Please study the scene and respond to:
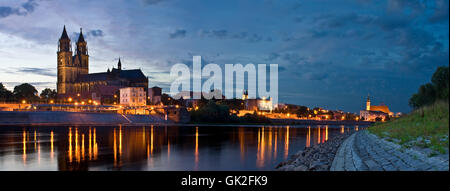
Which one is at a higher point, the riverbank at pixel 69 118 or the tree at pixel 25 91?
the tree at pixel 25 91

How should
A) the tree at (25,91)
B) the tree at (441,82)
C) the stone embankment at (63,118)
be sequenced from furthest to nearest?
the tree at (25,91) → the stone embankment at (63,118) → the tree at (441,82)

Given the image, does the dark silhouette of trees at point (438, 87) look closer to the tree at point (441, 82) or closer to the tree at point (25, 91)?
the tree at point (441, 82)

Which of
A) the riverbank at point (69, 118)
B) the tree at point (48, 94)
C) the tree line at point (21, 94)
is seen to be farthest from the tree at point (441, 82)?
the tree at point (48, 94)

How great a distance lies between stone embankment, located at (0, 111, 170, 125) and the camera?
83375 mm

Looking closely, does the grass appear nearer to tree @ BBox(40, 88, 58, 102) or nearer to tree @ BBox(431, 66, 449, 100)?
tree @ BBox(431, 66, 449, 100)

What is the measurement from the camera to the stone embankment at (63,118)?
83375 mm

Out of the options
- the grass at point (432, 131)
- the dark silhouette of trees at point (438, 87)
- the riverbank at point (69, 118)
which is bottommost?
the riverbank at point (69, 118)

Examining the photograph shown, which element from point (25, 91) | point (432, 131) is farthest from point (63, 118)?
point (432, 131)

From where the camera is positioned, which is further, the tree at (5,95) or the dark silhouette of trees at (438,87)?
the tree at (5,95)

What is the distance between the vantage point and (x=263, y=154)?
1316 inches

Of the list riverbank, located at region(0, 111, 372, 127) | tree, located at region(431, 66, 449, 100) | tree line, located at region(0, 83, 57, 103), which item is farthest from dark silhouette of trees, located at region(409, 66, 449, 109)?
tree line, located at region(0, 83, 57, 103)

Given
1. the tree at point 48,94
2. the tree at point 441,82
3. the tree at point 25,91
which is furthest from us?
the tree at point 48,94
